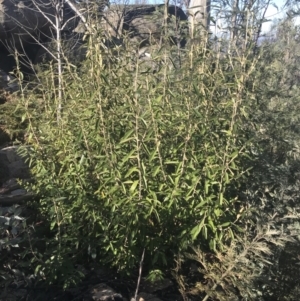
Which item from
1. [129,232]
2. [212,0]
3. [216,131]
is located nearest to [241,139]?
[216,131]

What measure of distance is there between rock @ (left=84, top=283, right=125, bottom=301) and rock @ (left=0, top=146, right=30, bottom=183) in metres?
3.15

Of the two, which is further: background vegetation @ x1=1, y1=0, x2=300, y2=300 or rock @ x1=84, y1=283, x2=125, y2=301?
rock @ x1=84, y1=283, x2=125, y2=301

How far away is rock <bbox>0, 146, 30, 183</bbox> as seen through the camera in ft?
21.7

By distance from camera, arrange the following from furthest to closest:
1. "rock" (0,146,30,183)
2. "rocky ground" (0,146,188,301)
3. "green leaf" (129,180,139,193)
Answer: "rock" (0,146,30,183)
"rocky ground" (0,146,188,301)
"green leaf" (129,180,139,193)

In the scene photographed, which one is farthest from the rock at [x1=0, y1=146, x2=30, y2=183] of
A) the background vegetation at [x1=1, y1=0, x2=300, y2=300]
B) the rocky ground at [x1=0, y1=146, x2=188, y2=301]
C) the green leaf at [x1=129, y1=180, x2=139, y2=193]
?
the green leaf at [x1=129, y1=180, x2=139, y2=193]

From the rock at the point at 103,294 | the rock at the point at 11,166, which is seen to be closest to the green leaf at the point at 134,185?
the rock at the point at 103,294

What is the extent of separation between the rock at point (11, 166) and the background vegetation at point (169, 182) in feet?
8.97

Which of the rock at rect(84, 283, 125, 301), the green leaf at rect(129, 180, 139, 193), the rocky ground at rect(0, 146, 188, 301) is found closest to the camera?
the green leaf at rect(129, 180, 139, 193)

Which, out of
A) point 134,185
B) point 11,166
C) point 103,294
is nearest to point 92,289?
point 103,294

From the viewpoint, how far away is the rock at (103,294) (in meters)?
Result: 3.67

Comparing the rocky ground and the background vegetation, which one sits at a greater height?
the background vegetation

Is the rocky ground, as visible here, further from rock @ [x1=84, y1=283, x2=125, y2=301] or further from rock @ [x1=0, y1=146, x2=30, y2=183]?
rock @ [x1=0, y1=146, x2=30, y2=183]

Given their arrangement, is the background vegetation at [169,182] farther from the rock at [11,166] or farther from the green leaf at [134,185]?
the rock at [11,166]

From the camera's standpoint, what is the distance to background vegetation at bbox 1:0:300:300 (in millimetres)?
3354
